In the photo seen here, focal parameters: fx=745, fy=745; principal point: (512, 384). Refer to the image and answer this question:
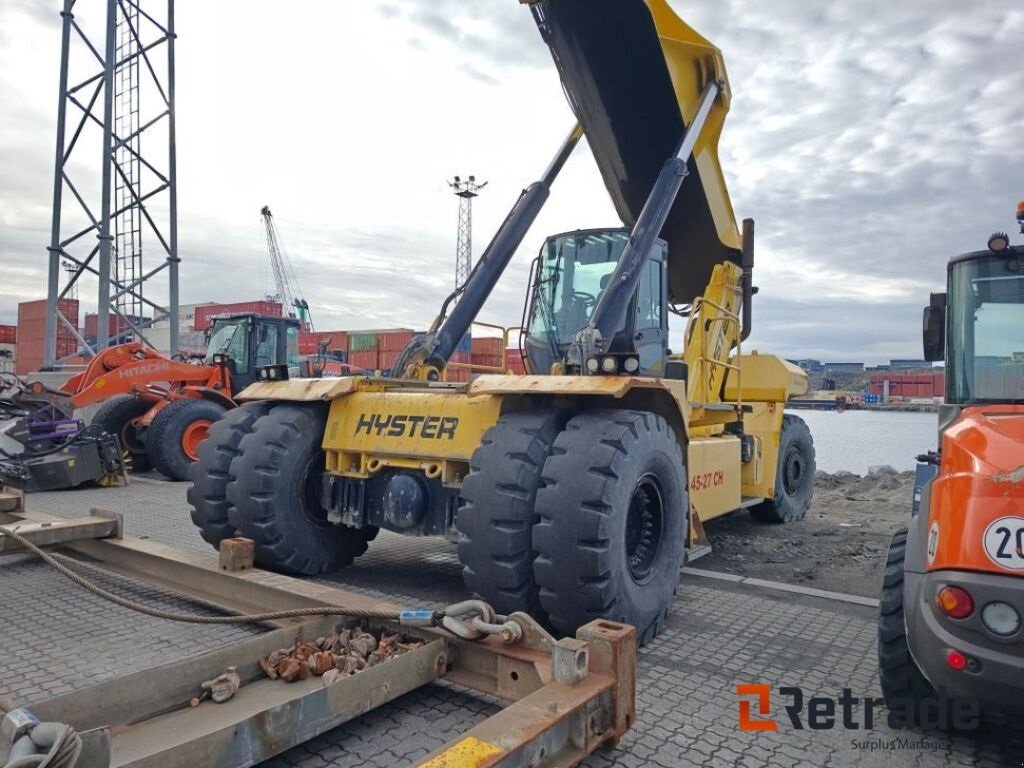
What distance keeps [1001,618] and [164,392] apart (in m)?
11.6

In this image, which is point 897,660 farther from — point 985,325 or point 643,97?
point 643,97

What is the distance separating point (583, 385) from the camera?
4062 millimetres

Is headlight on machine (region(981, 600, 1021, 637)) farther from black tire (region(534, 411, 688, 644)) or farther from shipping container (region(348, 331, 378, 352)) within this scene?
shipping container (region(348, 331, 378, 352))

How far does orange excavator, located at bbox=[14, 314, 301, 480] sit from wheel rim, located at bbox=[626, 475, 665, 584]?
325 inches

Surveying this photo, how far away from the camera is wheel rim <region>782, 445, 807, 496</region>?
848 cm

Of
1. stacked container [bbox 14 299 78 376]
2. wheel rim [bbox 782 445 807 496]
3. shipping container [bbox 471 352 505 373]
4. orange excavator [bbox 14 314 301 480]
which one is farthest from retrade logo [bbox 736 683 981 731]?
stacked container [bbox 14 299 78 376]

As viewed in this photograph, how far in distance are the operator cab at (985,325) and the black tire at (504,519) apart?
7.04ft

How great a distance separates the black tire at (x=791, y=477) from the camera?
817 cm

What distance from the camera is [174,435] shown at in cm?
1100

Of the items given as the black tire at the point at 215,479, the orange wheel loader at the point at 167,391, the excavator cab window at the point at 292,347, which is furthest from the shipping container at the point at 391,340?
the black tire at the point at 215,479

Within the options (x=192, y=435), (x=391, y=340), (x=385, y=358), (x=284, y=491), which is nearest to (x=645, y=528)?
(x=284, y=491)

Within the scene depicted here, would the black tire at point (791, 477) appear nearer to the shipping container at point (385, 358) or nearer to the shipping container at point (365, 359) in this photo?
the shipping container at point (385, 358)

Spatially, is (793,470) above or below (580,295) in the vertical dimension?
below

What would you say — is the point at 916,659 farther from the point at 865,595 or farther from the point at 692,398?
the point at 692,398
